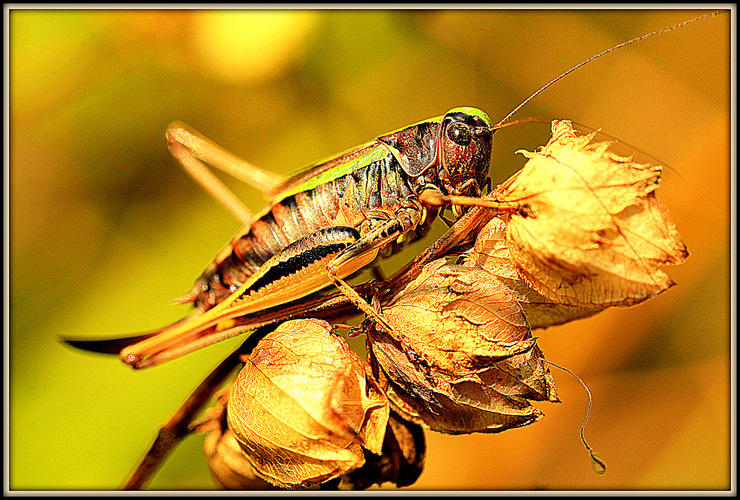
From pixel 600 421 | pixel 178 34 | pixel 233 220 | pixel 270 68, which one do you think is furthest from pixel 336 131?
pixel 600 421

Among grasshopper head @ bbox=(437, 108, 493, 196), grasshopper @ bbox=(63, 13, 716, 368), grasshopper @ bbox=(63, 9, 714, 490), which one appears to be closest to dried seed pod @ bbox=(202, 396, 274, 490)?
grasshopper @ bbox=(63, 9, 714, 490)

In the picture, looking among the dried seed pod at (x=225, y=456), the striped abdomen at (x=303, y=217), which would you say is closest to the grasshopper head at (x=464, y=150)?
the striped abdomen at (x=303, y=217)

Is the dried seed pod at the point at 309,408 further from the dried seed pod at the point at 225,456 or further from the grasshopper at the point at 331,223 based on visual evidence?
the grasshopper at the point at 331,223

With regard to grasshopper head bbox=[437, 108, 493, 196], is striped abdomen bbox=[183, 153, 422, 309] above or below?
below

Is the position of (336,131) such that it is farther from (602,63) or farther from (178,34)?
(602,63)

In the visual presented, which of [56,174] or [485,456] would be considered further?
[56,174]

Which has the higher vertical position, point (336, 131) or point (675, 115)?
point (675, 115)

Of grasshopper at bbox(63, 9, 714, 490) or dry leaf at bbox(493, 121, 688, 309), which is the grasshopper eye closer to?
grasshopper at bbox(63, 9, 714, 490)
